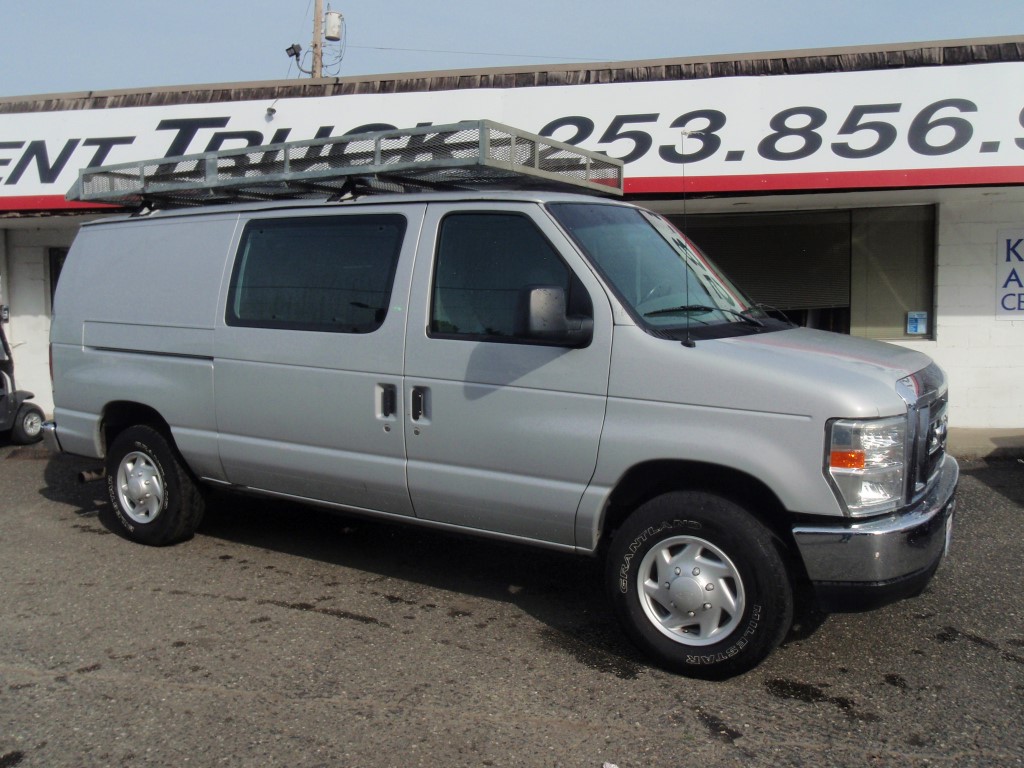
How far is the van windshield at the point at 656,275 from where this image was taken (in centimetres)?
458

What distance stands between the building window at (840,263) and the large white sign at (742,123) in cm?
135

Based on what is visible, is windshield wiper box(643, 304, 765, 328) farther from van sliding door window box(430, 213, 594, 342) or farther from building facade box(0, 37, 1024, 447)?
building facade box(0, 37, 1024, 447)

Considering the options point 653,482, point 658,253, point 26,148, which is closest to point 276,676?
point 653,482

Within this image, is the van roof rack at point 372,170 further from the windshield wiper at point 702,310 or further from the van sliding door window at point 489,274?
the windshield wiper at point 702,310

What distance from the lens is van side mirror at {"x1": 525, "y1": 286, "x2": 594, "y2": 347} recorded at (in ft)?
14.2

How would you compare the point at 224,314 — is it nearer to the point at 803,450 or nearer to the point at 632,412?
the point at 632,412

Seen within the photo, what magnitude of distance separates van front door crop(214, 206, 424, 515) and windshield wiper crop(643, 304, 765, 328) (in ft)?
4.31

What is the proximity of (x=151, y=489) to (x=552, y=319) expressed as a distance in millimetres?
3418

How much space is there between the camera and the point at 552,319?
14.3ft

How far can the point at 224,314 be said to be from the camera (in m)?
5.79

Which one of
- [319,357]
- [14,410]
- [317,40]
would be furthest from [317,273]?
[317,40]

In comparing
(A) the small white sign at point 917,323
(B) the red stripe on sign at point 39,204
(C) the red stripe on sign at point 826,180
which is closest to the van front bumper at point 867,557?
(C) the red stripe on sign at point 826,180

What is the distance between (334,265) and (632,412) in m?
2.00

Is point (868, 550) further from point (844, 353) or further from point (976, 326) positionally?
point (976, 326)
